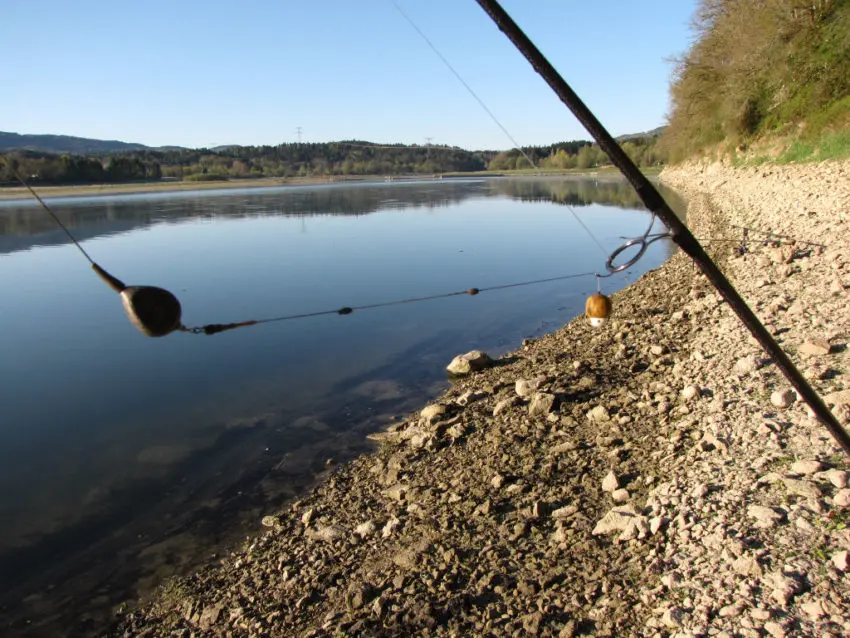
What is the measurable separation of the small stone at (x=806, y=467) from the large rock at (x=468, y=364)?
6.33 m

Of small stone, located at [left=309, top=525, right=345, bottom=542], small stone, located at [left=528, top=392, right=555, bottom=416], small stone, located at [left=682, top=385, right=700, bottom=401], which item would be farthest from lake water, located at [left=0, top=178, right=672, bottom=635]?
small stone, located at [left=682, top=385, right=700, bottom=401]

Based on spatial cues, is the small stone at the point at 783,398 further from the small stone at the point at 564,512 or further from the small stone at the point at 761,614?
the small stone at the point at 761,614

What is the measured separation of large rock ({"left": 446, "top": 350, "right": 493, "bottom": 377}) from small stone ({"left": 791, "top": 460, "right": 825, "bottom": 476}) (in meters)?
6.33

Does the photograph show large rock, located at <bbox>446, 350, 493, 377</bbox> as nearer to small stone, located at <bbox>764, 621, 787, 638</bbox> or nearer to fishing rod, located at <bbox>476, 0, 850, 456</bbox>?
small stone, located at <bbox>764, 621, 787, 638</bbox>

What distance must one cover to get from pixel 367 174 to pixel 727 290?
173502mm

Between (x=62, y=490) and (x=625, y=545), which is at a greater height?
(x=625, y=545)

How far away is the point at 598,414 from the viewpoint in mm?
7230

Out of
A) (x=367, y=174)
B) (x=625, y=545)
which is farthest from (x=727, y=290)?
(x=367, y=174)

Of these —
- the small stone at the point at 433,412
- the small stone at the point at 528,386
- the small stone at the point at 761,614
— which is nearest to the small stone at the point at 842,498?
the small stone at the point at 761,614

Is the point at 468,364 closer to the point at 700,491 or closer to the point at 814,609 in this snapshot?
the point at 700,491

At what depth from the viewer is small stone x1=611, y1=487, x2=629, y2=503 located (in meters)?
5.50

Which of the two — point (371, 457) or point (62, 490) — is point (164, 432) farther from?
point (371, 457)

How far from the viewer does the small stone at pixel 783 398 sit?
19.4ft

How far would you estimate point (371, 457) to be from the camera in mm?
8211
